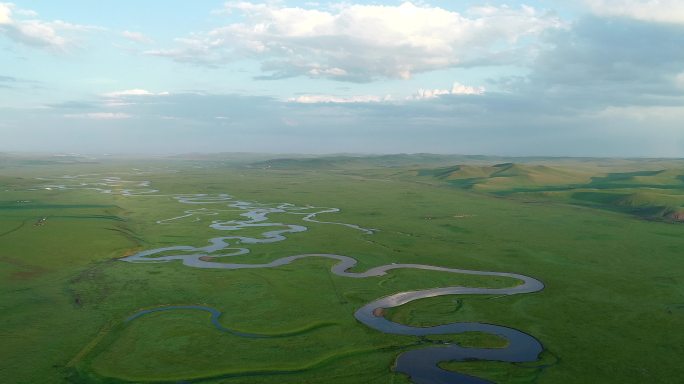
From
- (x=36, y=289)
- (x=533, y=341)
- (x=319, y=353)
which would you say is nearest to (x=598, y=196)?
(x=533, y=341)

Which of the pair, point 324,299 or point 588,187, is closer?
point 324,299

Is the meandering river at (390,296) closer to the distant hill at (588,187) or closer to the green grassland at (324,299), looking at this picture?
the green grassland at (324,299)

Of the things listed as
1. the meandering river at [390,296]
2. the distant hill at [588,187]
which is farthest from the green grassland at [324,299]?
the distant hill at [588,187]

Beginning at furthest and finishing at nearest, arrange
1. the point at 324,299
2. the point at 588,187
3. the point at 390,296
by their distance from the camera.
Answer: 1. the point at 588,187
2. the point at 390,296
3. the point at 324,299

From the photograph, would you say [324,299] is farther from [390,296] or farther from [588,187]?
[588,187]

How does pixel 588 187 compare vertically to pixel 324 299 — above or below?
above

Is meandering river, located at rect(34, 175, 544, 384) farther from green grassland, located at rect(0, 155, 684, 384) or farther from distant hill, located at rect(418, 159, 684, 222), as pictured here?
distant hill, located at rect(418, 159, 684, 222)

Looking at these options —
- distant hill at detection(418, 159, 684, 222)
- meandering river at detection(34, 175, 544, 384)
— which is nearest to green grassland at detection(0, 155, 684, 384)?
meandering river at detection(34, 175, 544, 384)

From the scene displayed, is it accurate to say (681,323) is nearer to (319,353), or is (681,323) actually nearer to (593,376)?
(593,376)

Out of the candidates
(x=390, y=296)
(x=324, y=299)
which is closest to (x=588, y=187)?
(x=390, y=296)
